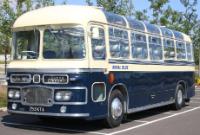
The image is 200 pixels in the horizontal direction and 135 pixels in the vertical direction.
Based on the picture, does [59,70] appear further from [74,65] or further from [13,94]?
[13,94]

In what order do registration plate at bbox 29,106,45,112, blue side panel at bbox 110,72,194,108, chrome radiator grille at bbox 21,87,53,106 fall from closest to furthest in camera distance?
chrome radiator grille at bbox 21,87,53,106 → registration plate at bbox 29,106,45,112 → blue side panel at bbox 110,72,194,108

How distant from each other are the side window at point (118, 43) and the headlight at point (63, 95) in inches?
71.9

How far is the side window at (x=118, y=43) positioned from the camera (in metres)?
13.2

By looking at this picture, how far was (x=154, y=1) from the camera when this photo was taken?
1471 inches

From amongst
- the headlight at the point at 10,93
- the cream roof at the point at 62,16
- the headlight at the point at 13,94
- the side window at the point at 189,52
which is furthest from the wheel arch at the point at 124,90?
the side window at the point at 189,52

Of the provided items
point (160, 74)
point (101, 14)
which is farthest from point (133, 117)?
point (101, 14)

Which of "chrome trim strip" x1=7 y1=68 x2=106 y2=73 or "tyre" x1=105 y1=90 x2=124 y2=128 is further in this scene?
"tyre" x1=105 y1=90 x2=124 y2=128

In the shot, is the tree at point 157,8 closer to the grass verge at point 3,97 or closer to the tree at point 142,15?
the tree at point 142,15

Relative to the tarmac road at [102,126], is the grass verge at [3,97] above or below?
above

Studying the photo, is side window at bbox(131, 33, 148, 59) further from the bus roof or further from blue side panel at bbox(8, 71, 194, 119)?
the bus roof

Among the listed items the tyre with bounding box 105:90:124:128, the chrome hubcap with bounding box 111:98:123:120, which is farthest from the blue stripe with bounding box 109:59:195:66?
the chrome hubcap with bounding box 111:98:123:120

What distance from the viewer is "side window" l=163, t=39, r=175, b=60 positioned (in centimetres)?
1730

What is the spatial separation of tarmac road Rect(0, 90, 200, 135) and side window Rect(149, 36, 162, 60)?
1.89m

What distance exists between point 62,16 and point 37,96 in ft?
6.58
